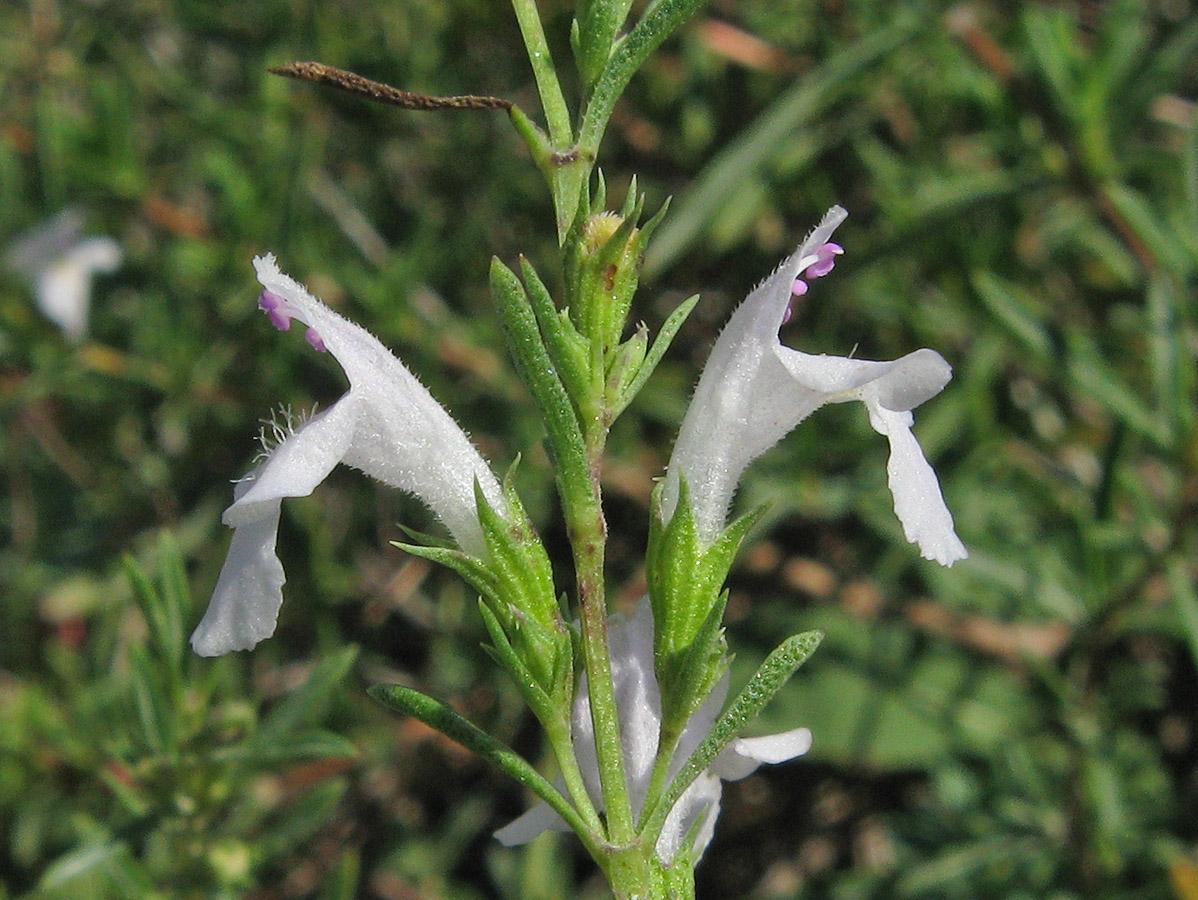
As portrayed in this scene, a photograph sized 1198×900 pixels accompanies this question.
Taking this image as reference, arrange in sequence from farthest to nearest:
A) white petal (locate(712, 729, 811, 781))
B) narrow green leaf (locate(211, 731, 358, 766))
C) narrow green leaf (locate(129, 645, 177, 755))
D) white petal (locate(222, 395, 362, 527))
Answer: narrow green leaf (locate(129, 645, 177, 755)) < narrow green leaf (locate(211, 731, 358, 766)) < white petal (locate(712, 729, 811, 781)) < white petal (locate(222, 395, 362, 527))

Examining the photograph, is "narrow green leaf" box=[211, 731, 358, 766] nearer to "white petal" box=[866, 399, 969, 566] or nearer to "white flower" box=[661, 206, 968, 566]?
"white flower" box=[661, 206, 968, 566]

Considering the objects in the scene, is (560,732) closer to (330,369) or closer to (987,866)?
(987,866)

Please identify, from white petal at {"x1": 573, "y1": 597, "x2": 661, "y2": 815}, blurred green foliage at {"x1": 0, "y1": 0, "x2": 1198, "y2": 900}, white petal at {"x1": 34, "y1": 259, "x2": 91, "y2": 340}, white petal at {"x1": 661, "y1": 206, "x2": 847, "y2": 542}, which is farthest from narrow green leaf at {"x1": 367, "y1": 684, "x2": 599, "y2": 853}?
white petal at {"x1": 34, "y1": 259, "x2": 91, "y2": 340}

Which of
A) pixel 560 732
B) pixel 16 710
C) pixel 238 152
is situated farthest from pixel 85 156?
pixel 560 732

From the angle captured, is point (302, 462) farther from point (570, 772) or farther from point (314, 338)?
point (570, 772)

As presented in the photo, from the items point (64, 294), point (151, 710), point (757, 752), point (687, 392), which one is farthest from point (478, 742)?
point (64, 294)

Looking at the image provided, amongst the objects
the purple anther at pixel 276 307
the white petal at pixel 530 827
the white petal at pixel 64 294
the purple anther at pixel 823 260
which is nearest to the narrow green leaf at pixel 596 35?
the purple anther at pixel 823 260

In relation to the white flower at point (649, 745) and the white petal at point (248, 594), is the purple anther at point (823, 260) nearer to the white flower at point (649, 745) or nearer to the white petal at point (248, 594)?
the white flower at point (649, 745)
